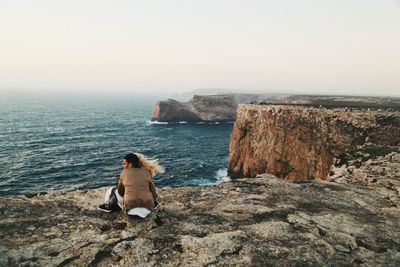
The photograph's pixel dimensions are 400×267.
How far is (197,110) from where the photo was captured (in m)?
132

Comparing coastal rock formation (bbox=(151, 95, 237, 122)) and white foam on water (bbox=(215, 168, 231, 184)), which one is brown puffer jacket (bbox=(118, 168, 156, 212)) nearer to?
white foam on water (bbox=(215, 168, 231, 184))

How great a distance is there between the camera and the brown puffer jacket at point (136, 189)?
8.45 meters

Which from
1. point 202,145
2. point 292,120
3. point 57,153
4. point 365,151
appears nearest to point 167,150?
point 202,145

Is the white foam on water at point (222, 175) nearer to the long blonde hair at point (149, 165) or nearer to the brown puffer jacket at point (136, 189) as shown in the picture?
the long blonde hair at point (149, 165)

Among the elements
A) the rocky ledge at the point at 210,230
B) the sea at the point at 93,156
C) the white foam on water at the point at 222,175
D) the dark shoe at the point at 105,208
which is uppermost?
the dark shoe at the point at 105,208

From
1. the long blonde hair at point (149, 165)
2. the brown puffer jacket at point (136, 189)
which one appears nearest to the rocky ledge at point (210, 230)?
the brown puffer jacket at point (136, 189)

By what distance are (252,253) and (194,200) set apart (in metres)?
3.88

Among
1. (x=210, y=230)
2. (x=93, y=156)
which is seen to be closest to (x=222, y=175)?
(x=93, y=156)

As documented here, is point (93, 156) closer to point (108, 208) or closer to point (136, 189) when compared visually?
point (108, 208)

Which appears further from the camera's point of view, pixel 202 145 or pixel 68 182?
pixel 202 145

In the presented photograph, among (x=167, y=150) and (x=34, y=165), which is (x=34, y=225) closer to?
(x=34, y=165)

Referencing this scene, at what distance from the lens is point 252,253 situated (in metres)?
6.92

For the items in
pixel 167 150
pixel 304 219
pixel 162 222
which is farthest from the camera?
pixel 167 150

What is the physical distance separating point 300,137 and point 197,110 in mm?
94977
